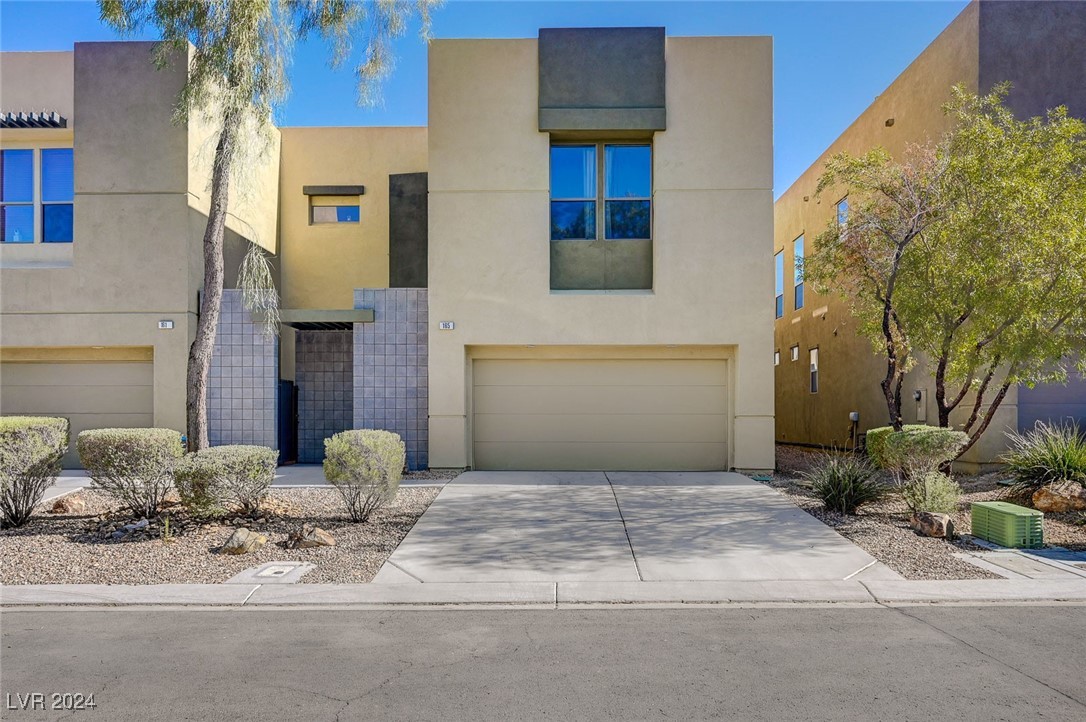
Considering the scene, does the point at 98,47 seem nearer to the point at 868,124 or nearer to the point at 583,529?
the point at 583,529

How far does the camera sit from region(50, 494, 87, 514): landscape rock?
10.1m

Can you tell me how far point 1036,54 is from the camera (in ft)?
44.2

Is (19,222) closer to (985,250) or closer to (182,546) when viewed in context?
(182,546)

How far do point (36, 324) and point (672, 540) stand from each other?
1297 cm

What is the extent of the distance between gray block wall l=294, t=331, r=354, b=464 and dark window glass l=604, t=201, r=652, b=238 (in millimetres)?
6151

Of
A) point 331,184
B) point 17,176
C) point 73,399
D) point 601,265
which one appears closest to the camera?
point 601,265

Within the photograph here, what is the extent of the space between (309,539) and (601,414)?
688 centimetres

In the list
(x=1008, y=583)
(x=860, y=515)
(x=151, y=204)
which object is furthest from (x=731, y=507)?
(x=151, y=204)

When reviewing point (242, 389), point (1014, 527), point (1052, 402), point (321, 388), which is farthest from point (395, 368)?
point (1052, 402)

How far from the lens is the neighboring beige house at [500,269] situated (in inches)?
534

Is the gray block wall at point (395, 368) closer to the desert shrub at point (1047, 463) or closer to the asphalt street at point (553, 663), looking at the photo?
the asphalt street at point (553, 663)

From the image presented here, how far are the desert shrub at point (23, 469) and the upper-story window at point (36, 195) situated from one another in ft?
20.4

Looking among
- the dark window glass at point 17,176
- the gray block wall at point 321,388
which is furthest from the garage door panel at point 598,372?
the dark window glass at point 17,176

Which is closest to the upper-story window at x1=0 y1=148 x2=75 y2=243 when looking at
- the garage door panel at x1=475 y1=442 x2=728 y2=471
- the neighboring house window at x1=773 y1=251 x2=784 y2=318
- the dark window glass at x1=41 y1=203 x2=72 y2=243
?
the dark window glass at x1=41 y1=203 x2=72 y2=243
